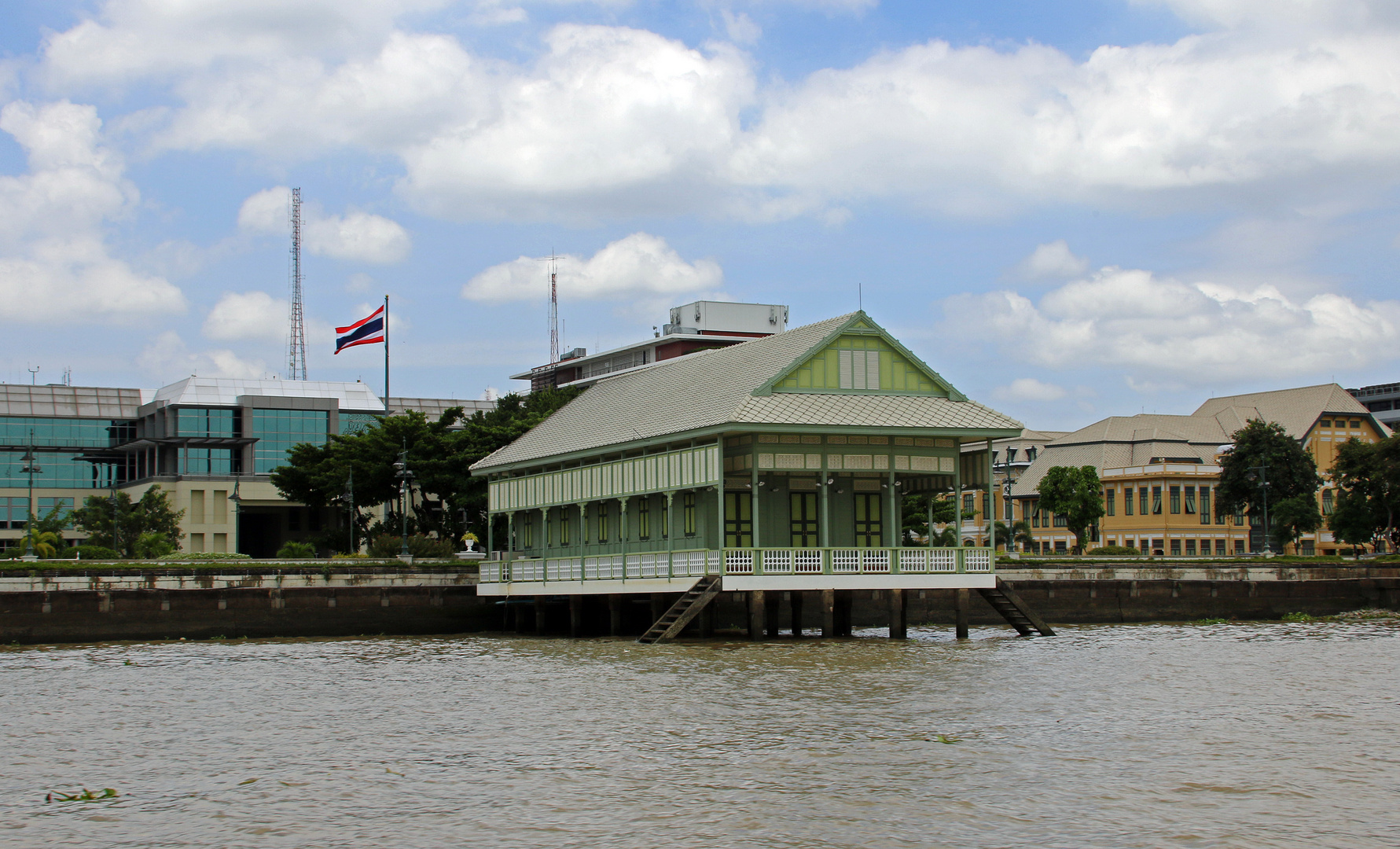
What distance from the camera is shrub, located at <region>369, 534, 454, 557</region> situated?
5847cm

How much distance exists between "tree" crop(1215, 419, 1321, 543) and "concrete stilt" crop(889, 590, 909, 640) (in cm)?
5816

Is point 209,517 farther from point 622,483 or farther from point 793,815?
point 793,815

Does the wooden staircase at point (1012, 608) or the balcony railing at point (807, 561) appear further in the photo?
the wooden staircase at point (1012, 608)

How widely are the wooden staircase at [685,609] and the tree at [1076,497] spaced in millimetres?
58886

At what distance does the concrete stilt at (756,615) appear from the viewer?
1490 inches

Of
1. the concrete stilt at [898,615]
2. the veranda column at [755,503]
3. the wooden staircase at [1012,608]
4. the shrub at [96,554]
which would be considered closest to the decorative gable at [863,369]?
→ the veranda column at [755,503]

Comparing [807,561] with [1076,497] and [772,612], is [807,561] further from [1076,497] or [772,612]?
[1076,497]

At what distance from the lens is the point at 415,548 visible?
194ft

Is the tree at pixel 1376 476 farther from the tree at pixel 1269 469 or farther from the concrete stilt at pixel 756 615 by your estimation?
the concrete stilt at pixel 756 615

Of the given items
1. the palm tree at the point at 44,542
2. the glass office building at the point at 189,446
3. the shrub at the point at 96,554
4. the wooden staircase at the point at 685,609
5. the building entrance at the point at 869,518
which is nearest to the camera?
the wooden staircase at the point at 685,609

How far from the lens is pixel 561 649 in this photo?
125 feet

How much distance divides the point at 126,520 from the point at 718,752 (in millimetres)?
70706

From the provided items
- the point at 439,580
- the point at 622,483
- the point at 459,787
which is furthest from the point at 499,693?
the point at 439,580

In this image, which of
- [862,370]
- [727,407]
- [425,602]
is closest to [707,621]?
[727,407]
